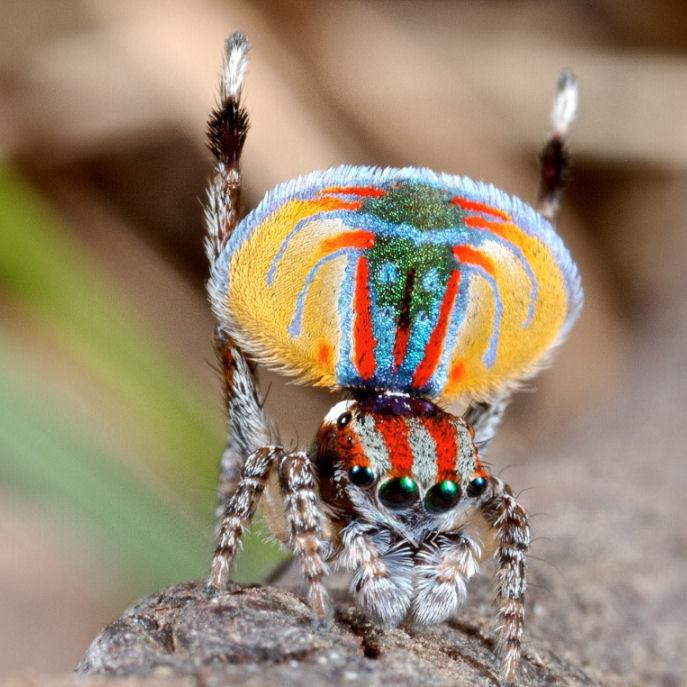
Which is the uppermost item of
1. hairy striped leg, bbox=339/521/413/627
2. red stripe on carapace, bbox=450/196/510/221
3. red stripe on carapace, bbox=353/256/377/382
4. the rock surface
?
red stripe on carapace, bbox=450/196/510/221

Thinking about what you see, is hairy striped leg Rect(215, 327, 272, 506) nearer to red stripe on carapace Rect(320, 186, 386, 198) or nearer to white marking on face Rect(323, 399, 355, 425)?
white marking on face Rect(323, 399, 355, 425)

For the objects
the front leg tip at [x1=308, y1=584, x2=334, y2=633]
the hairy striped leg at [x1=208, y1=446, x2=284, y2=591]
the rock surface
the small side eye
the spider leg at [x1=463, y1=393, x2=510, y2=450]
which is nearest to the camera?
the rock surface

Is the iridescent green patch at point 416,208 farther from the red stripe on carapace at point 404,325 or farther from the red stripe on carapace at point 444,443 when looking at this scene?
the red stripe on carapace at point 444,443

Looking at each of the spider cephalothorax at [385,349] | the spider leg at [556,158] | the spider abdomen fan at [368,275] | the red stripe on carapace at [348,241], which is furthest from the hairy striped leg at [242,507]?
the spider leg at [556,158]

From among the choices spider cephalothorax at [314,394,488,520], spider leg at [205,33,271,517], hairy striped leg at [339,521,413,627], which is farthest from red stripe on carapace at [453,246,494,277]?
hairy striped leg at [339,521,413,627]

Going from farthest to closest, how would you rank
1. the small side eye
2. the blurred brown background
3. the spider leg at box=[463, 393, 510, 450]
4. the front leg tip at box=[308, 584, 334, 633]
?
the blurred brown background, the spider leg at box=[463, 393, 510, 450], the small side eye, the front leg tip at box=[308, 584, 334, 633]

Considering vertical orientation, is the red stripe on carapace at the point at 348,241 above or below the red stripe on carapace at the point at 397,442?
above

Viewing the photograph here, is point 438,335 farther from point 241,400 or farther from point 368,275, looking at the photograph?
point 241,400
